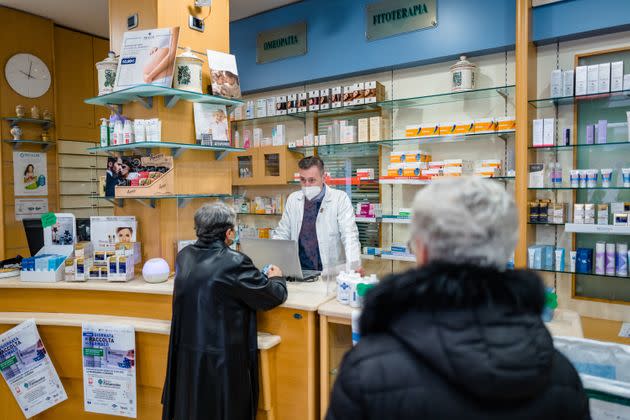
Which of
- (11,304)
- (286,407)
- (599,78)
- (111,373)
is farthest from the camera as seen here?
(599,78)

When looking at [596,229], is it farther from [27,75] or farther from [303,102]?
[27,75]

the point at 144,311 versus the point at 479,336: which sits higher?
the point at 479,336

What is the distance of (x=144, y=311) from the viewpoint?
2.79 m

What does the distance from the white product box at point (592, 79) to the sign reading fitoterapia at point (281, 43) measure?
2767mm

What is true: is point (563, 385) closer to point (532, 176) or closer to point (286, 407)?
point (286, 407)

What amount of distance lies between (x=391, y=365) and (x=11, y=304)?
301 cm

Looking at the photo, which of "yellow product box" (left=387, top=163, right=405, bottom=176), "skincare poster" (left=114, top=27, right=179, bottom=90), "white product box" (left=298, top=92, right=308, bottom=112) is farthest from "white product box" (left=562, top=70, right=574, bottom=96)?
"skincare poster" (left=114, top=27, right=179, bottom=90)

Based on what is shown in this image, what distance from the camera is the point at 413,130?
411 cm

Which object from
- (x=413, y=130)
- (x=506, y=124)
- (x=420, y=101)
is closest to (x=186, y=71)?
(x=413, y=130)

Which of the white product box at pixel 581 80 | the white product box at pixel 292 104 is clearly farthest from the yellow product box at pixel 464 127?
the white product box at pixel 292 104

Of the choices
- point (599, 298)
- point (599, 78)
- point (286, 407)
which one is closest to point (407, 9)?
point (599, 78)

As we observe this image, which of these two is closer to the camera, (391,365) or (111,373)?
(391,365)

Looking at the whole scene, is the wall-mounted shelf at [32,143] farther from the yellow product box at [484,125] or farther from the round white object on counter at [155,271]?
the yellow product box at [484,125]

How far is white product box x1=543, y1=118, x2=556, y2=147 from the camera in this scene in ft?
11.5
